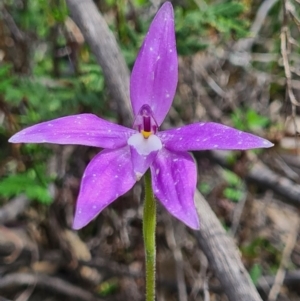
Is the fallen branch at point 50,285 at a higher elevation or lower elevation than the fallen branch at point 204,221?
lower

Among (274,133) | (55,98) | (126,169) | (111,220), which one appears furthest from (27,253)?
(126,169)

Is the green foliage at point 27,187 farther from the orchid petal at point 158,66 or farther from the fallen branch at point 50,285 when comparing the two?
the orchid petal at point 158,66

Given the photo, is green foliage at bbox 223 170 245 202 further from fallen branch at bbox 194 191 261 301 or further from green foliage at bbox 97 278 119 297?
fallen branch at bbox 194 191 261 301

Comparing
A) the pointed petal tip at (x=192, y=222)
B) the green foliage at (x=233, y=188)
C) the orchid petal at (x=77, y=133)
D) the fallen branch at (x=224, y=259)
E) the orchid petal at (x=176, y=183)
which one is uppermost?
the orchid petal at (x=77, y=133)

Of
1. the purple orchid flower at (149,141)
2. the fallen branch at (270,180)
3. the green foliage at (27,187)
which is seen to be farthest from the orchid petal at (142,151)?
the fallen branch at (270,180)

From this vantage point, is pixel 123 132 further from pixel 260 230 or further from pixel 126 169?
pixel 260 230

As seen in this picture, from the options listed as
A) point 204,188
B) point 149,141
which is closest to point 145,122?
point 149,141
